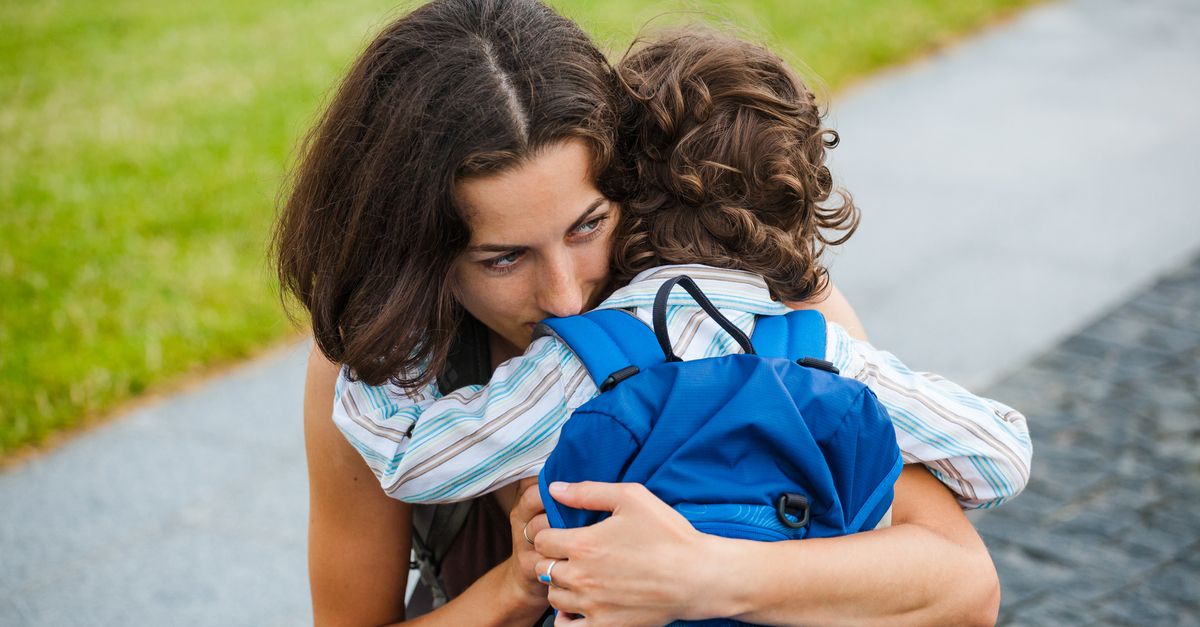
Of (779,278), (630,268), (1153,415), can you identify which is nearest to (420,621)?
(630,268)

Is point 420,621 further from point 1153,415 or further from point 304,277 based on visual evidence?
point 1153,415

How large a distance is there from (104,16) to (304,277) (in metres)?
9.17

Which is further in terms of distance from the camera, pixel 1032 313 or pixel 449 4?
pixel 1032 313

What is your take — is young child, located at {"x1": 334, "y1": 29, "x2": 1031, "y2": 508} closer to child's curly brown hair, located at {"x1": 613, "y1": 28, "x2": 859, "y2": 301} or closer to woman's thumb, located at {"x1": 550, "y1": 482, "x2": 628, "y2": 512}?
child's curly brown hair, located at {"x1": 613, "y1": 28, "x2": 859, "y2": 301}

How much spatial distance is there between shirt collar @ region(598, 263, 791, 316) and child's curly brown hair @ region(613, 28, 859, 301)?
0.05 m

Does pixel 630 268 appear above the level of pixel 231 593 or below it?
above

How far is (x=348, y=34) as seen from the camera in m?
8.92

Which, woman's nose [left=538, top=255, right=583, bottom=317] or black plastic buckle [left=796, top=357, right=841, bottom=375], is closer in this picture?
black plastic buckle [left=796, top=357, right=841, bottom=375]

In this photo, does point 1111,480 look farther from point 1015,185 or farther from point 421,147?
point 421,147

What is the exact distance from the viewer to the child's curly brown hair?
1833 mm

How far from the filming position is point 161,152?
22.4 ft

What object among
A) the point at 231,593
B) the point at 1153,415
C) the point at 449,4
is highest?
the point at 449,4

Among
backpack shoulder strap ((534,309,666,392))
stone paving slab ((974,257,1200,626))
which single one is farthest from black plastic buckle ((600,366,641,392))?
stone paving slab ((974,257,1200,626))

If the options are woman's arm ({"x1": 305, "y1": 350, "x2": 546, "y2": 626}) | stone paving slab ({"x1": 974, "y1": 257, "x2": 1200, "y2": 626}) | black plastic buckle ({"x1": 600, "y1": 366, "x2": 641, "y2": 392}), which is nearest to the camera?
black plastic buckle ({"x1": 600, "y1": 366, "x2": 641, "y2": 392})
